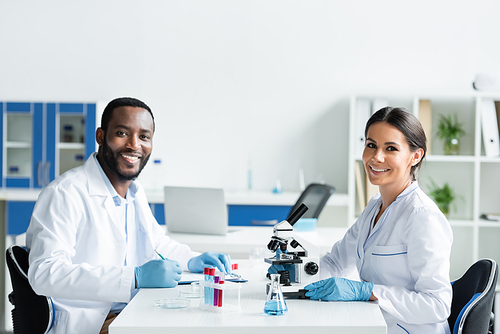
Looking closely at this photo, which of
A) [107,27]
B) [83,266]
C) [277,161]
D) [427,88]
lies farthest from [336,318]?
[107,27]

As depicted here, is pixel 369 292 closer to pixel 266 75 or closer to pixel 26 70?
pixel 266 75

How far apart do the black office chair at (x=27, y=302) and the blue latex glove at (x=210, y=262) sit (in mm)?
542

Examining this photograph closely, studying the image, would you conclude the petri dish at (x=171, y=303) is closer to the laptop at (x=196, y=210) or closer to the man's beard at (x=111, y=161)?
the man's beard at (x=111, y=161)

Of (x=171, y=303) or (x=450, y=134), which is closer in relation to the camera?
(x=171, y=303)

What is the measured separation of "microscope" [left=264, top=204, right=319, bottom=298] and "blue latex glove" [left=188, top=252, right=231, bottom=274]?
0.26 metres

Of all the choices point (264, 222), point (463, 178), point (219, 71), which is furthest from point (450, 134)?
point (219, 71)

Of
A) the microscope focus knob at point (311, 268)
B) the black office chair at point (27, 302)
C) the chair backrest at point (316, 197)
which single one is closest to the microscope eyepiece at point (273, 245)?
the microscope focus knob at point (311, 268)

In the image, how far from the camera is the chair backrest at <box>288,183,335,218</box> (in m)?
3.10

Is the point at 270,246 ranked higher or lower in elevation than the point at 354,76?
lower

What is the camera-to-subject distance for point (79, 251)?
1718 mm

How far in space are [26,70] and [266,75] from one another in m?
2.09

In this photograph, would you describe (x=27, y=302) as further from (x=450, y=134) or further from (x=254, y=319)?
(x=450, y=134)

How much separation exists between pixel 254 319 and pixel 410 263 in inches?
21.6

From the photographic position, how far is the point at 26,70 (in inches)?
169
